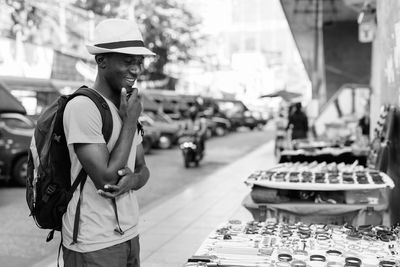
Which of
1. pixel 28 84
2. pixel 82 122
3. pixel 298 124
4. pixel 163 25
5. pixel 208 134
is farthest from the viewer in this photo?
pixel 163 25

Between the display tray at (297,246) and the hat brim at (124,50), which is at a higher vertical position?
the hat brim at (124,50)

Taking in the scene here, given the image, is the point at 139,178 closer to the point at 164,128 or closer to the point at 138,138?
the point at 138,138

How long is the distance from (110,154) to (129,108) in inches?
8.4

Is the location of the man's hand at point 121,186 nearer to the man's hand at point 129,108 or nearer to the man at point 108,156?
the man at point 108,156

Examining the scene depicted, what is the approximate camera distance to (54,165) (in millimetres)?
2445

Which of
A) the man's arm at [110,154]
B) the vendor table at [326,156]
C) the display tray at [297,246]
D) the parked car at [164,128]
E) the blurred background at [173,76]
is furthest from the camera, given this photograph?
the parked car at [164,128]

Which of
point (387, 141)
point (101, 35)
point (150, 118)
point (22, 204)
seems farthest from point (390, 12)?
point (150, 118)

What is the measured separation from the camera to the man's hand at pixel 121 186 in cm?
237

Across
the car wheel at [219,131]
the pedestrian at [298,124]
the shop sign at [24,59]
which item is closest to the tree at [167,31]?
the car wheel at [219,131]

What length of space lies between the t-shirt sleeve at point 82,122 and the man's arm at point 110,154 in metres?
0.03

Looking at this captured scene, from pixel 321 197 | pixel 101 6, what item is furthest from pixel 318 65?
pixel 321 197

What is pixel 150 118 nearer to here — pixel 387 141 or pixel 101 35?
pixel 387 141

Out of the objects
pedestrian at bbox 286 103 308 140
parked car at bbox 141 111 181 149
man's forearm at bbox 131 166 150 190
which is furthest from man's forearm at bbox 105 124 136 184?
parked car at bbox 141 111 181 149

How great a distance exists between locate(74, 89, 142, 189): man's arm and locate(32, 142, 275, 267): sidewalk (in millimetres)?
3524
